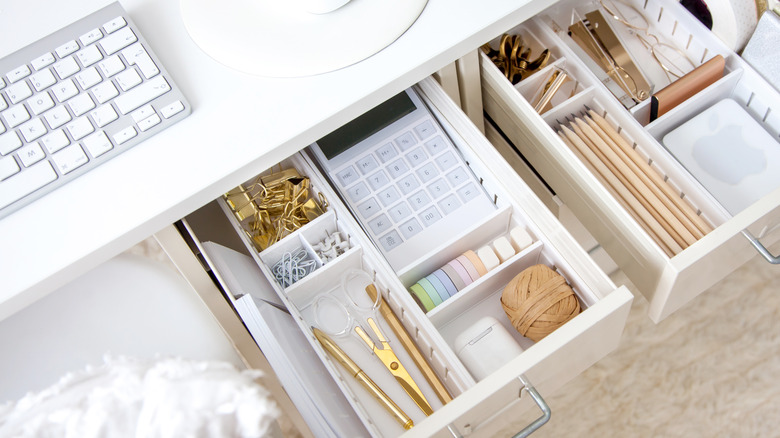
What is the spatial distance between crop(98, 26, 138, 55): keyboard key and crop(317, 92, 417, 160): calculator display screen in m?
0.25

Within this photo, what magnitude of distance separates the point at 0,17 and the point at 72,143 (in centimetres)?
21

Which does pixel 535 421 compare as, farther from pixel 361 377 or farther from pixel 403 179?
pixel 403 179

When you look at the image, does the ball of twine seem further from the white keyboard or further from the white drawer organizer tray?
the white keyboard

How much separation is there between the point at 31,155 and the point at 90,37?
0.44ft

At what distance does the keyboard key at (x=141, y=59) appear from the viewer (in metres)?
0.72

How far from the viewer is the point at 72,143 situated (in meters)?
0.70

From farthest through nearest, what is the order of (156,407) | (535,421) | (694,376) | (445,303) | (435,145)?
1. (694,376)
2. (435,145)
3. (445,303)
4. (535,421)
5. (156,407)


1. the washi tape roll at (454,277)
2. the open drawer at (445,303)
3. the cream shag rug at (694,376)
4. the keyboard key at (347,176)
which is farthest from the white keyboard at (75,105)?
the cream shag rug at (694,376)

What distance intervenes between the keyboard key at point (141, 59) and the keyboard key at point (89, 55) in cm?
3

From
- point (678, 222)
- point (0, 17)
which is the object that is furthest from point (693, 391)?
point (0, 17)

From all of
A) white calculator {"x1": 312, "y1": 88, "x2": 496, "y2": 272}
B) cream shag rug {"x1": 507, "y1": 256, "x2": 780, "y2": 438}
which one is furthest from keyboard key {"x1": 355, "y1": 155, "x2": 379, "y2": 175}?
cream shag rug {"x1": 507, "y1": 256, "x2": 780, "y2": 438}

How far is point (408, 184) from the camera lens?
0.89m

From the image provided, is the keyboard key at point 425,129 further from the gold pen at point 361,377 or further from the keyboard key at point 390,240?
the gold pen at point 361,377

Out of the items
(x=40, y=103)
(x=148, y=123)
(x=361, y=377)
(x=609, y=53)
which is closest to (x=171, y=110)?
(x=148, y=123)
